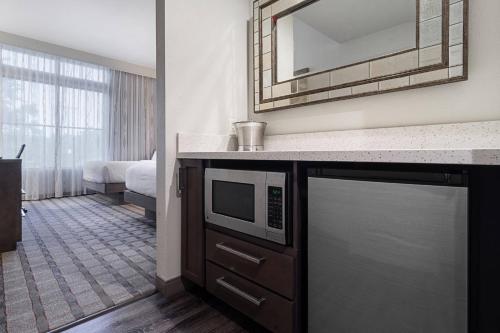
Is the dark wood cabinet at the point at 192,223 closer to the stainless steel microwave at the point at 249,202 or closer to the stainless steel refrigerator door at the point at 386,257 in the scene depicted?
the stainless steel microwave at the point at 249,202

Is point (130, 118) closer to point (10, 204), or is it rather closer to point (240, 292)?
point (10, 204)

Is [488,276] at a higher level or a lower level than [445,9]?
lower

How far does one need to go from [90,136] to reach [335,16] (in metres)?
5.06

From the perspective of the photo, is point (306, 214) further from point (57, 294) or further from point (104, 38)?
point (104, 38)

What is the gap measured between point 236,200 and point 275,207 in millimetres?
254

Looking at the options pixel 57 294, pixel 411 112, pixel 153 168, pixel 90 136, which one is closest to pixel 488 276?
pixel 411 112

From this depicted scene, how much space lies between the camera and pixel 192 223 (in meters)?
1.46

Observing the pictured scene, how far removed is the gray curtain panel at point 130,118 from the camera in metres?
5.23

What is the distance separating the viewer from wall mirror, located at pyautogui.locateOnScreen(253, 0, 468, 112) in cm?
110

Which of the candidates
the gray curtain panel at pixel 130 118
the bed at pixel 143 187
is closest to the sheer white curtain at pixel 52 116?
the gray curtain panel at pixel 130 118

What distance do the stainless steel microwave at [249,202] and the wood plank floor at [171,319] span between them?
0.47 meters

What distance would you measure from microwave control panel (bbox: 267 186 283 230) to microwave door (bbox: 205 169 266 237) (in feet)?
0.11

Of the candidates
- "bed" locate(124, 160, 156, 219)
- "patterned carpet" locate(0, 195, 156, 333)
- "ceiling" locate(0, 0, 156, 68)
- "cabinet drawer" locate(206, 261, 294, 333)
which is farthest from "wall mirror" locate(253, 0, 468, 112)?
"ceiling" locate(0, 0, 156, 68)

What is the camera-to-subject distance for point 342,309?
0.86 metres
